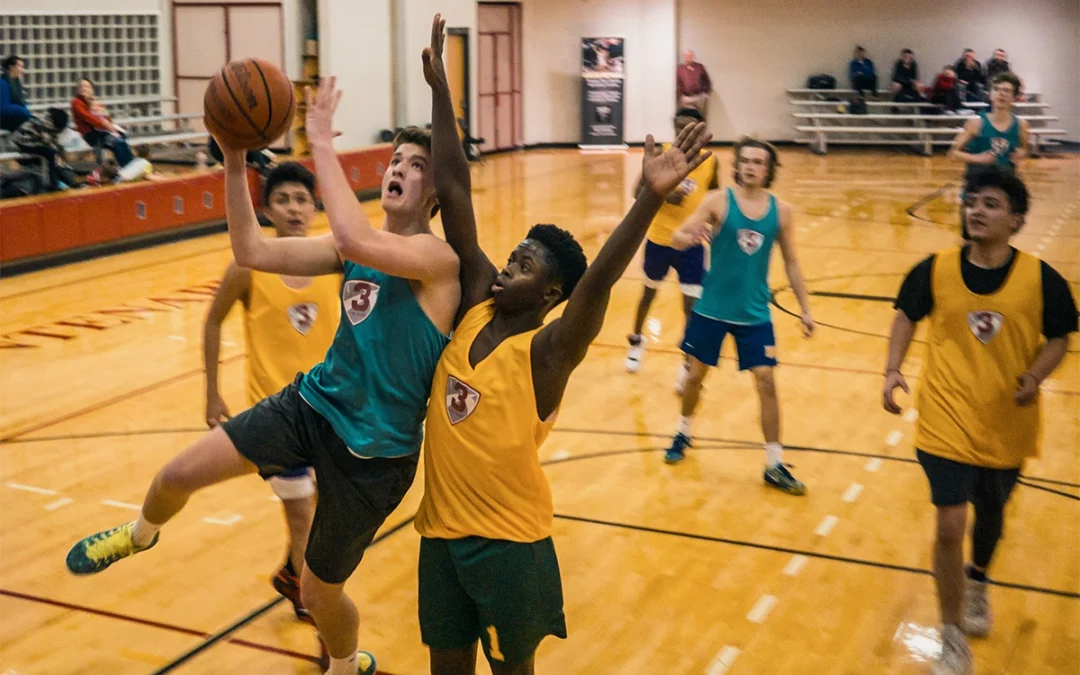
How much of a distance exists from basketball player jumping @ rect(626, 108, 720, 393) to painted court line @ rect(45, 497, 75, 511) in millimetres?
4003

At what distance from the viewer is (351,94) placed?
19547mm

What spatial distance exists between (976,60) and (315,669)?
23109 millimetres

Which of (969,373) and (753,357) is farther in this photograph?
(753,357)

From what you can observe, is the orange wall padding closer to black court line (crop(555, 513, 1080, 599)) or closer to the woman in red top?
the woman in red top

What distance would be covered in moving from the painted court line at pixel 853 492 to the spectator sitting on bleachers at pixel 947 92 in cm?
1909

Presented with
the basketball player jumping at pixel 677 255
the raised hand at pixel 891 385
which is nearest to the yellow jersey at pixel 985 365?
the raised hand at pixel 891 385

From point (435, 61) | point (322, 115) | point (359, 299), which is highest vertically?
point (435, 61)

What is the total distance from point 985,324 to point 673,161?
1815 millimetres

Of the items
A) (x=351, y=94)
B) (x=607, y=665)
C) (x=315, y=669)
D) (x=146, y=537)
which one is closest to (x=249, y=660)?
(x=315, y=669)

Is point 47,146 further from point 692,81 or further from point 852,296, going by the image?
point 692,81

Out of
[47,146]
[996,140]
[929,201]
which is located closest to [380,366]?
[996,140]

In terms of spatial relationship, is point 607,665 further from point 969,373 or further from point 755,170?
point 755,170

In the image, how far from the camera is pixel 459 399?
3305 millimetres

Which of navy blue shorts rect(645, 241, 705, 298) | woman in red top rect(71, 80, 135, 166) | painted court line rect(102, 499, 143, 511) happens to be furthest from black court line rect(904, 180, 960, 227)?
painted court line rect(102, 499, 143, 511)
